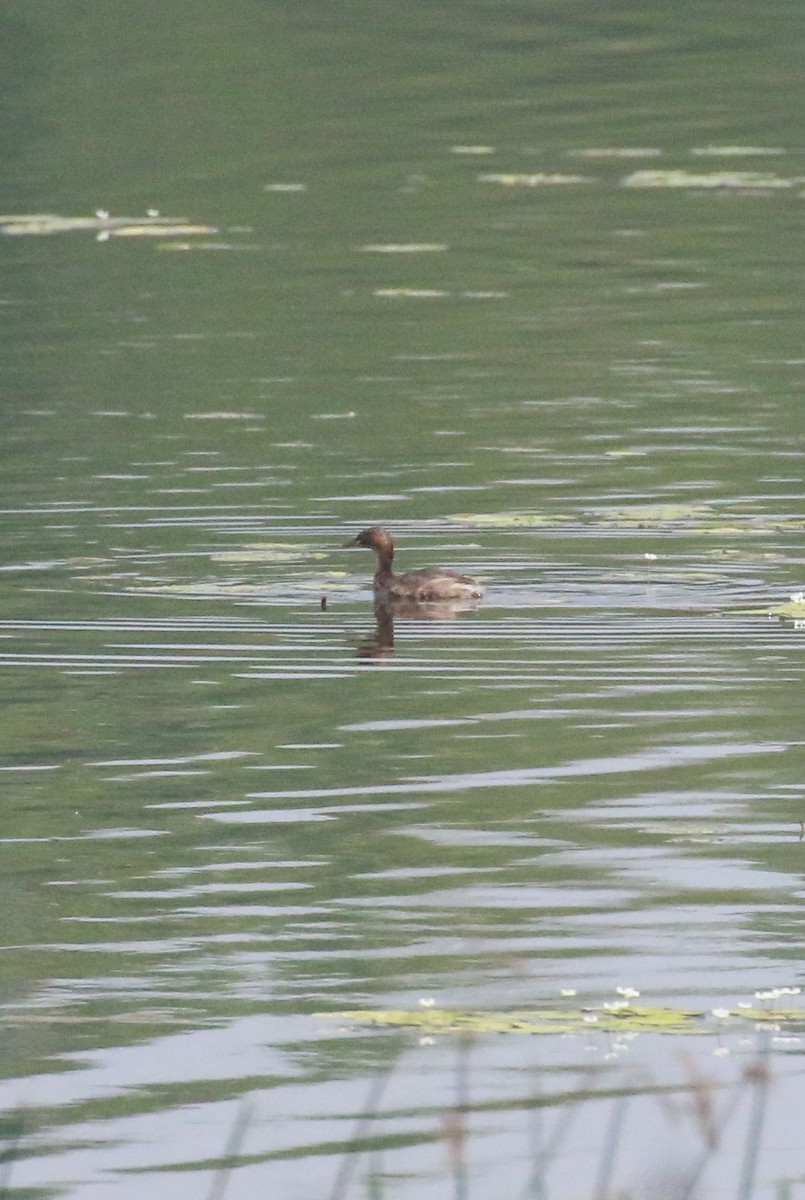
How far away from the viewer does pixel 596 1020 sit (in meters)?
8.49

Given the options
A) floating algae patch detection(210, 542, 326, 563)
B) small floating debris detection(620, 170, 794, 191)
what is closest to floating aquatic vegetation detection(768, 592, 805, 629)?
floating algae patch detection(210, 542, 326, 563)

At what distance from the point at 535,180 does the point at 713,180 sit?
1.95 m

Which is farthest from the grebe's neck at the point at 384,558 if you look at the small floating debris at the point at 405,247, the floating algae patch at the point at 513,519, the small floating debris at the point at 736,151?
the small floating debris at the point at 736,151

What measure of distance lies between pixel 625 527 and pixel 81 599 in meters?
3.02

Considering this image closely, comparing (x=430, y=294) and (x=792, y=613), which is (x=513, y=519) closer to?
(x=792, y=613)

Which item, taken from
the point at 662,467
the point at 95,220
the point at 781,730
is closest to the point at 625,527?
the point at 662,467

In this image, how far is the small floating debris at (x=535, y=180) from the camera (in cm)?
3331

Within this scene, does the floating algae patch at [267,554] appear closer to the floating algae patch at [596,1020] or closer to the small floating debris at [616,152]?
the floating algae patch at [596,1020]

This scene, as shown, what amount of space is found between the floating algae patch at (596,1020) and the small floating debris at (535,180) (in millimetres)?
25262

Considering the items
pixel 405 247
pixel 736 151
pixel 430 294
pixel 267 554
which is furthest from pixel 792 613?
pixel 736 151

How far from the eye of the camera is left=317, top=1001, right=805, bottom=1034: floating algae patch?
8.45m

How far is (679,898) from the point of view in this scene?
9.74 m

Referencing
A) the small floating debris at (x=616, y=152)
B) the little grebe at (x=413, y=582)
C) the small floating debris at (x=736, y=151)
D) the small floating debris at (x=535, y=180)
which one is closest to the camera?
the little grebe at (x=413, y=582)

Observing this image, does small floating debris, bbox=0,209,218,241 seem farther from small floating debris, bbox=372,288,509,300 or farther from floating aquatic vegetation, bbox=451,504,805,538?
floating aquatic vegetation, bbox=451,504,805,538
